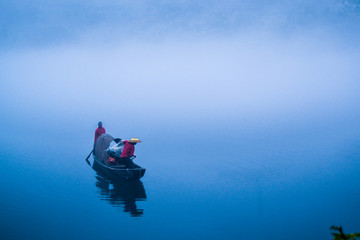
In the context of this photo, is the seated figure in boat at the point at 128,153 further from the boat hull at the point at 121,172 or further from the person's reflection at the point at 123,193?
the person's reflection at the point at 123,193

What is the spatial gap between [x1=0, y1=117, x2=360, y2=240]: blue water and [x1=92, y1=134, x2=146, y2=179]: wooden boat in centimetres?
56

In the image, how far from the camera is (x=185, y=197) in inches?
383

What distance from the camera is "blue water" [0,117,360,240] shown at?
7.02 meters

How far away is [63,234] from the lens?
6543 millimetres

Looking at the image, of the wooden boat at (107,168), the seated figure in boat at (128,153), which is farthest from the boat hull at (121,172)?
the seated figure in boat at (128,153)

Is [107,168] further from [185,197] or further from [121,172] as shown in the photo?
[185,197]

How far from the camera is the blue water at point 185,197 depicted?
7.02 meters

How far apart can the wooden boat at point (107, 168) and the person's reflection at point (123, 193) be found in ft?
1.36

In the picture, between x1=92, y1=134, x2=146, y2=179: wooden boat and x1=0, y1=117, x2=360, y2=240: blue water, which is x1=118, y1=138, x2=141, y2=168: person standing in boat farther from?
x1=0, y1=117, x2=360, y2=240: blue water

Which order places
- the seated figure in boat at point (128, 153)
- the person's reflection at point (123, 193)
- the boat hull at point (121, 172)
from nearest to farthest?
the person's reflection at point (123, 193), the boat hull at point (121, 172), the seated figure in boat at point (128, 153)

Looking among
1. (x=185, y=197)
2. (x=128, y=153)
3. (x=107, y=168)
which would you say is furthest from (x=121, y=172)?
(x=185, y=197)

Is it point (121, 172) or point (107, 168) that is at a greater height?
point (107, 168)

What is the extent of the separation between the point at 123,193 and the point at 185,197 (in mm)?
2530

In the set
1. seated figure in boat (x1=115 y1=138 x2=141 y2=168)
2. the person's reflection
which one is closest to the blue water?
the person's reflection
